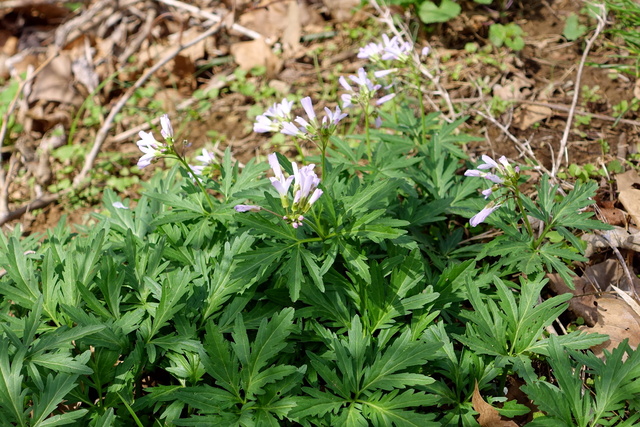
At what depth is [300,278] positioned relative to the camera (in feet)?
6.31

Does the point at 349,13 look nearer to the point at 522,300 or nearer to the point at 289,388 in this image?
the point at 522,300

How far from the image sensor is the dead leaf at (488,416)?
191 centimetres

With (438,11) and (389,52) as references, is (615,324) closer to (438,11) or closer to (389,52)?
(389,52)

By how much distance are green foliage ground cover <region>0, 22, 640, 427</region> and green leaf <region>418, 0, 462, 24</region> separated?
8.04ft

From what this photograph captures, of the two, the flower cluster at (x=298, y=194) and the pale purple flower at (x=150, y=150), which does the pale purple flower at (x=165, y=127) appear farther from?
the flower cluster at (x=298, y=194)

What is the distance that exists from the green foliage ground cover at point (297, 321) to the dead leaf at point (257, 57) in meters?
2.57

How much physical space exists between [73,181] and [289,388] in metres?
3.30

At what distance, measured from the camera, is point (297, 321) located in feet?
7.27

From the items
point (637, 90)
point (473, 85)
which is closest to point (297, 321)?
point (473, 85)

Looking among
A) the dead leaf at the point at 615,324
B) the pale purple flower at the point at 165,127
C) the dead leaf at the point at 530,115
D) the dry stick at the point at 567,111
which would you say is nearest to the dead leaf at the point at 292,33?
the dry stick at the point at 567,111

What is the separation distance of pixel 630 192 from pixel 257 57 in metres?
3.42

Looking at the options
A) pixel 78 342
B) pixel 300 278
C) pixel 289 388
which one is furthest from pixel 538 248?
pixel 78 342

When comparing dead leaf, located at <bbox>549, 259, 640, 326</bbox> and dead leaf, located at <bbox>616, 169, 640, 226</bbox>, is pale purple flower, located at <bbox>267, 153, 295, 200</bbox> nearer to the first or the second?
dead leaf, located at <bbox>549, 259, 640, 326</bbox>

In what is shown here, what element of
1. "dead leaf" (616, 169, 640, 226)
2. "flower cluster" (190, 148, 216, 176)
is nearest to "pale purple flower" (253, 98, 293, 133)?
"flower cluster" (190, 148, 216, 176)
